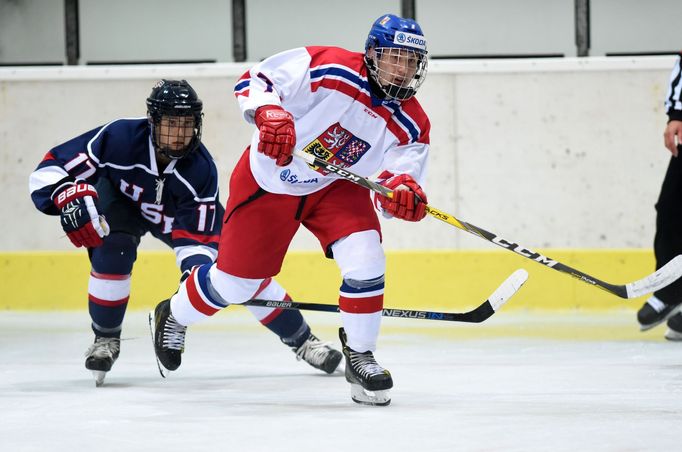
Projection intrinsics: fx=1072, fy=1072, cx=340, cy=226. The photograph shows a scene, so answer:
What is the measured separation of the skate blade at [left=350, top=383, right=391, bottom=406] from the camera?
2607 millimetres

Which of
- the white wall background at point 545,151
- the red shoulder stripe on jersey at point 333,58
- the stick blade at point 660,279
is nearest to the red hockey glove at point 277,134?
the red shoulder stripe on jersey at point 333,58

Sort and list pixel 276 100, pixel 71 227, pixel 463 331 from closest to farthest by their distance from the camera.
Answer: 1. pixel 276 100
2. pixel 71 227
3. pixel 463 331

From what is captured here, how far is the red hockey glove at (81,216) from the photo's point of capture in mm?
2855

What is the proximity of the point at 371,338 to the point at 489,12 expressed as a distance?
3.86 m

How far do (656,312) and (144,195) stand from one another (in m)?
1.94

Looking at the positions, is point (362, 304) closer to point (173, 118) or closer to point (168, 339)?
point (168, 339)

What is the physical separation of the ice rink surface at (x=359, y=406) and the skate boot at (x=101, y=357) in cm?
5

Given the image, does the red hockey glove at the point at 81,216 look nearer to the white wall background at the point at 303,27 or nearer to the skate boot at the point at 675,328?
the skate boot at the point at 675,328

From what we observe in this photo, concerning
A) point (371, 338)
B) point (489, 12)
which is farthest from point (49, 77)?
point (371, 338)

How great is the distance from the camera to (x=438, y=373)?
322 cm

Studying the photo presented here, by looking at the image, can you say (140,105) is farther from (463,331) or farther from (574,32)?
(574,32)

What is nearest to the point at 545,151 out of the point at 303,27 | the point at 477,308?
the point at 303,27

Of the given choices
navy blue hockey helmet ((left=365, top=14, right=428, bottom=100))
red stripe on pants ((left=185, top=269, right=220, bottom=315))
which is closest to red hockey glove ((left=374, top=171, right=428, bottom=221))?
navy blue hockey helmet ((left=365, top=14, right=428, bottom=100))

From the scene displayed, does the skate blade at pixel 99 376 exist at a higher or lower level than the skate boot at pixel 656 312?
higher
